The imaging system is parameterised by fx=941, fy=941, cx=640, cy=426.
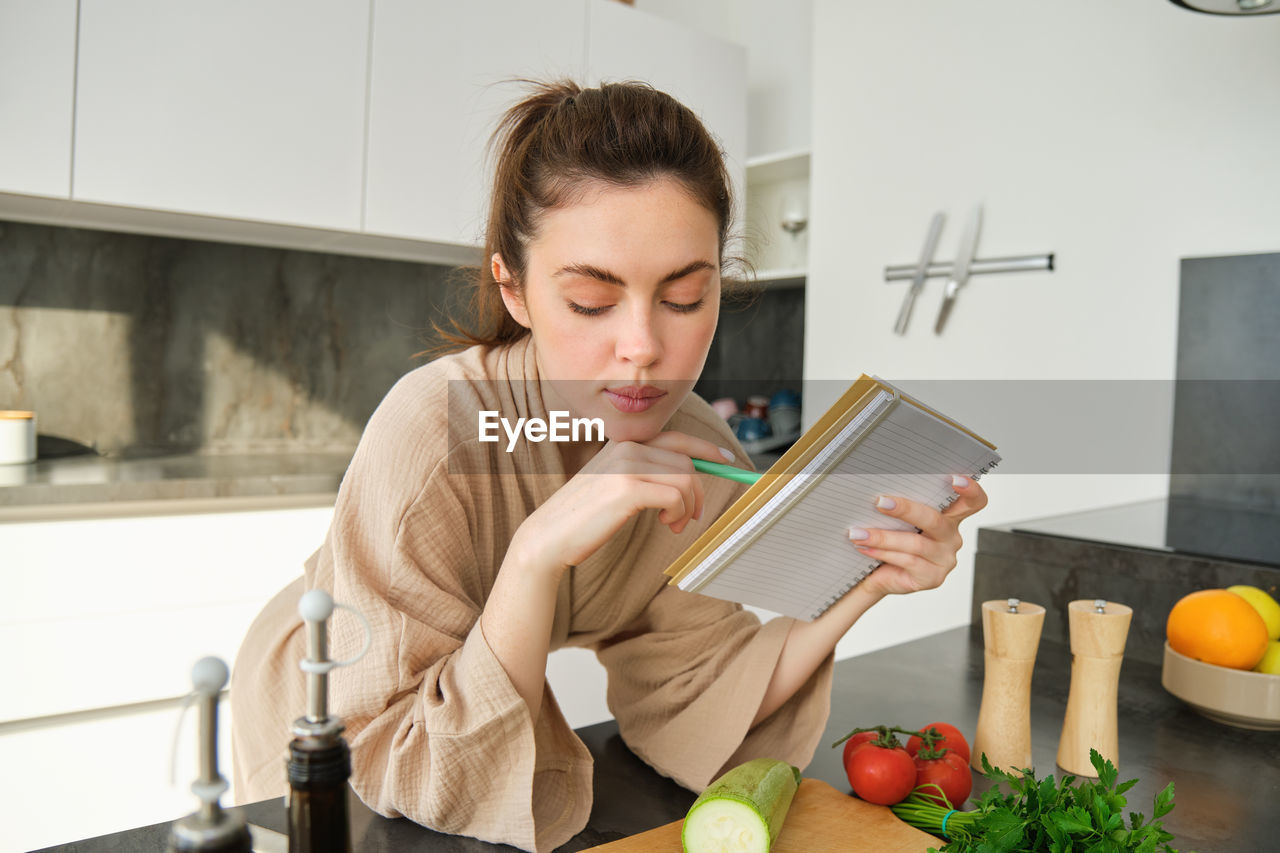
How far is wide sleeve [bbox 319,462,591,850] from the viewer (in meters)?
0.75

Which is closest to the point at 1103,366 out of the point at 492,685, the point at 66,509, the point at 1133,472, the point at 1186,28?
the point at 1133,472

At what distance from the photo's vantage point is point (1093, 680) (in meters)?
0.92

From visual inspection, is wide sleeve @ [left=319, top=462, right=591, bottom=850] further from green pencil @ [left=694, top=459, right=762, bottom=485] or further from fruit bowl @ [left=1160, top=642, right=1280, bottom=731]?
fruit bowl @ [left=1160, top=642, right=1280, bottom=731]

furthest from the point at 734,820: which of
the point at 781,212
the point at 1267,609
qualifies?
the point at 781,212

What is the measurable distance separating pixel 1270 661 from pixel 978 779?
420 millimetres

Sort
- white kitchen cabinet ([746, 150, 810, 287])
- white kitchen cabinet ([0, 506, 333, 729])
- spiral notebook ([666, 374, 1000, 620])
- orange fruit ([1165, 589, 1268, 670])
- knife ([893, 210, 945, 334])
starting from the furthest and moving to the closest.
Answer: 1. white kitchen cabinet ([746, 150, 810, 287])
2. knife ([893, 210, 945, 334])
3. white kitchen cabinet ([0, 506, 333, 729])
4. orange fruit ([1165, 589, 1268, 670])
5. spiral notebook ([666, 374, 1000, 620])

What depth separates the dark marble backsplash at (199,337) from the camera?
2.43 metres

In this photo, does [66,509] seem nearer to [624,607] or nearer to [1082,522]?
[624,607]

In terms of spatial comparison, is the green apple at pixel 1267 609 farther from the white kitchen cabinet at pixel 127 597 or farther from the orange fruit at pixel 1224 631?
the white kitchen cabinet at pixel 127 597

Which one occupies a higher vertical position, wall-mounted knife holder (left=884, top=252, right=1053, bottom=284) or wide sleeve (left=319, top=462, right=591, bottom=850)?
wall-mounted knife holder (left=884, top=252, right=1053, bottom=284)

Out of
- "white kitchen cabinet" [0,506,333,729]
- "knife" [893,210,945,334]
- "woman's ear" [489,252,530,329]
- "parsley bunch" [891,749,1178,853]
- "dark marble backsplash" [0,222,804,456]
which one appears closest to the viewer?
"parsley bunch" [891,749,1178,853]

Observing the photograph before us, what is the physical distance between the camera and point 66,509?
6.22 ft

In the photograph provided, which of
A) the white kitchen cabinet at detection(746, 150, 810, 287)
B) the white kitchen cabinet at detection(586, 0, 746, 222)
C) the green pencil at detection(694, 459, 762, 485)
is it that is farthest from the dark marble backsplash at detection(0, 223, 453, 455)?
the green pencil at detection(694, 459, 762, 485)

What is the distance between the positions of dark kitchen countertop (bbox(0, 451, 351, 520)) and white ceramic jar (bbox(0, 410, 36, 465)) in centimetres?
3
